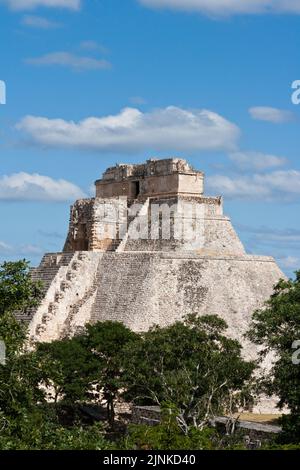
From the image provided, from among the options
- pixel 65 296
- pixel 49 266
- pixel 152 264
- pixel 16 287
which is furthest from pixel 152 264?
pixel 16 287

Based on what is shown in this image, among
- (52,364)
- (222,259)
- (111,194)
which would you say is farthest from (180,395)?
(111,194)

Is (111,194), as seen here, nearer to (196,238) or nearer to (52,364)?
(196,238)

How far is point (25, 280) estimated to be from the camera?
21.7 m

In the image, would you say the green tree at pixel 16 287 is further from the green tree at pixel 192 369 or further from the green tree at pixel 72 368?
the green tree at pixel 72 368

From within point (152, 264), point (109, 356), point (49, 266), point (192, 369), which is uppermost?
point (49, 266)

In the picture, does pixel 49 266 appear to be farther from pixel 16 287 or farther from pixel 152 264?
pixel 16 287

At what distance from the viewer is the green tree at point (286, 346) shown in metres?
26.3

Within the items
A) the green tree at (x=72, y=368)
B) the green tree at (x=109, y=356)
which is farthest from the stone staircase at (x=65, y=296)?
the green tree at (x=109, y=356)

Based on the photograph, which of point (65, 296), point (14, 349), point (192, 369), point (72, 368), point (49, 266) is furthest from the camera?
point (49, 266)

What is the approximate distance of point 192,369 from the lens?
108 feet

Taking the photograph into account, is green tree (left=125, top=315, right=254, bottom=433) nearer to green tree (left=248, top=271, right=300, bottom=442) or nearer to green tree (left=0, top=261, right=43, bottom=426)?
green tree (left=248, top=271, right=300, bottom=442)

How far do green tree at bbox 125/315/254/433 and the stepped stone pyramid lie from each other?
7.44 metres

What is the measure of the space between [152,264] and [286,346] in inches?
631

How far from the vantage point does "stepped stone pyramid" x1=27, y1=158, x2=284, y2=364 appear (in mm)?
42938
